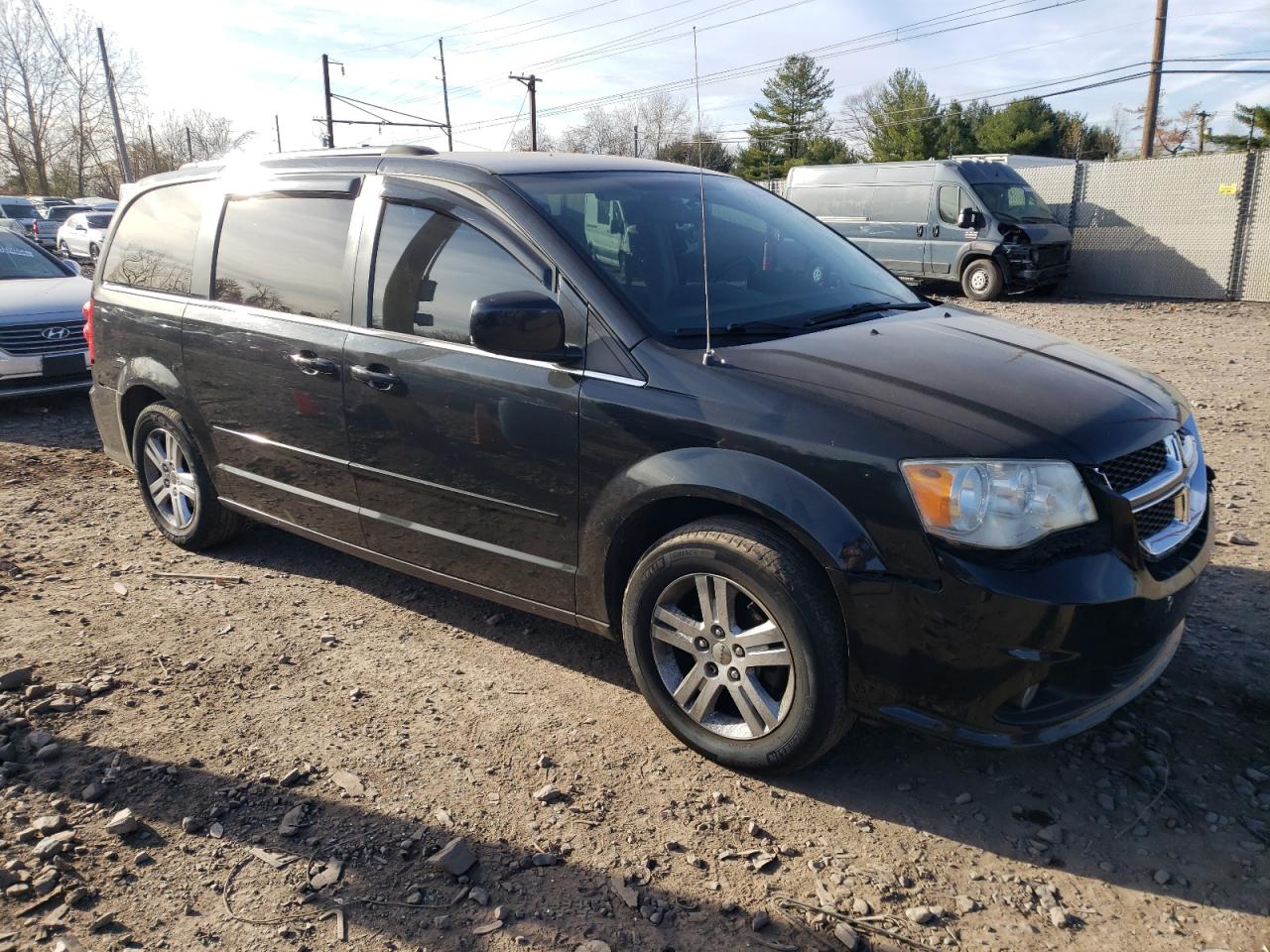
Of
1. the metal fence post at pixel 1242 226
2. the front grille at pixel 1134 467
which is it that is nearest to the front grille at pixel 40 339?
the front grille at pixel 1134 467

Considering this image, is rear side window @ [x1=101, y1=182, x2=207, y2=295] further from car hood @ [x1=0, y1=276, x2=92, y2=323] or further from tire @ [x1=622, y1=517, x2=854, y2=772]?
car hood @ [x1=0, y1=276, x2=92, y2=323]

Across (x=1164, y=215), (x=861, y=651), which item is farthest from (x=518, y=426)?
(x=1164, y=215)

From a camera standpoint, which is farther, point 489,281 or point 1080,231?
point 1080,231

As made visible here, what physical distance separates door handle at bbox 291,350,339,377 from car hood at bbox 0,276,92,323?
556 cm

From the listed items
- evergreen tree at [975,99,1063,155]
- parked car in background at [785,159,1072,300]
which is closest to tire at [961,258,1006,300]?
parked car in background at [785,159,1072,300]

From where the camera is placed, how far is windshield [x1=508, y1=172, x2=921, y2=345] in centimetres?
330

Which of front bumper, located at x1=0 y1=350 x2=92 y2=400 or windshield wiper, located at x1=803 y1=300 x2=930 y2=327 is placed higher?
windshield wiper, located at x1=803 y1=300 x2=930 y2=327

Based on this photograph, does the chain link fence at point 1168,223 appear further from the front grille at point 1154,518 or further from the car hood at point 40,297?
the car hood at point 40,297

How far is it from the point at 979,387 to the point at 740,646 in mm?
1075

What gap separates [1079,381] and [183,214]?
4.19m

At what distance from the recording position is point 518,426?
3.29 metres

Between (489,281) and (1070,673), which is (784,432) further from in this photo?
(489,281)

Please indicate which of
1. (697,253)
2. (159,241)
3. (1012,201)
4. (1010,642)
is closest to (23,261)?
(159,241)

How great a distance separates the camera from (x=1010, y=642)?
251 cm
